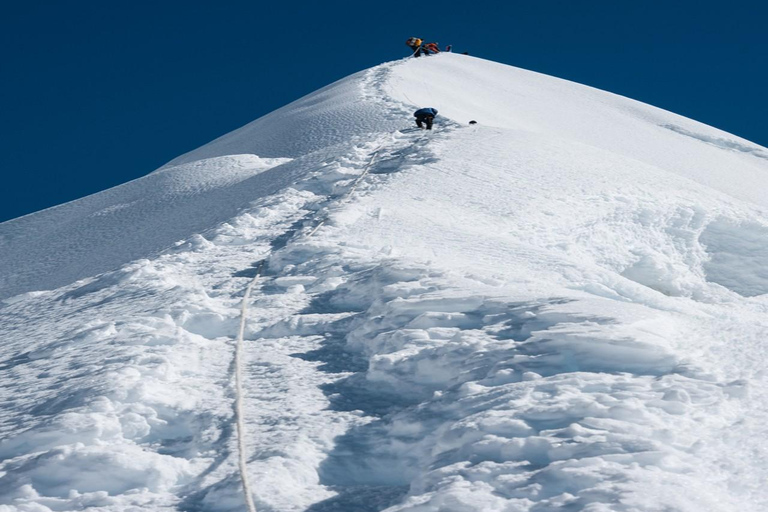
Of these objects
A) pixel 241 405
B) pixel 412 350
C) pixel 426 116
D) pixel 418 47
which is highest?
pixel 418 47

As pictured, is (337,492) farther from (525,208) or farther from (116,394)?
(525,208)

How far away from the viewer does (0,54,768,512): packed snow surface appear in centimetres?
350

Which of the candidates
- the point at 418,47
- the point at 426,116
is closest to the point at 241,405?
the point at 426,116

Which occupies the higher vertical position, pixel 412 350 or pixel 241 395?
pixel 412 350

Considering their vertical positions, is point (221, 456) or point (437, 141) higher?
point (437, 141)

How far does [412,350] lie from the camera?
4.84 metres

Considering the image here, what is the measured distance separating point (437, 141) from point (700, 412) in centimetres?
939

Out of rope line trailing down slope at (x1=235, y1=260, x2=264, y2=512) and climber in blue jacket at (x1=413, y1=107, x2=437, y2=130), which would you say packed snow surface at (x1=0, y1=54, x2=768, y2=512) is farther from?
climber in blue jacket at (x1=413, y1=107, x2=437, y2=130)

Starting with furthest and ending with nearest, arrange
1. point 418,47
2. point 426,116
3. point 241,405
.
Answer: point 418,47 < point 426,116 < point 241,405

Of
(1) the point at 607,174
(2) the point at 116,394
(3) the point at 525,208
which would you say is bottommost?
(2) the point at 116,394

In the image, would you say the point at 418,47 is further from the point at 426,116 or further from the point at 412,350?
the point at 412,350

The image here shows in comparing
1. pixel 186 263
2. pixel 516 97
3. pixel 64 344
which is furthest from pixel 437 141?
pixel 516 97

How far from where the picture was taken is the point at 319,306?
617 centimetres

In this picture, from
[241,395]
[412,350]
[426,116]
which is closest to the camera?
[241,395]
